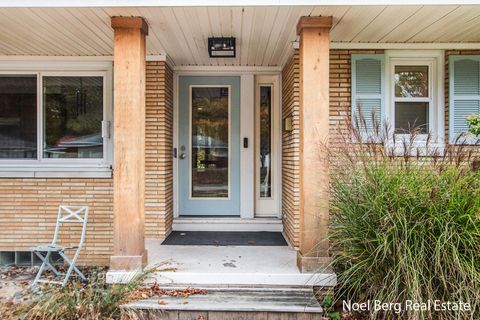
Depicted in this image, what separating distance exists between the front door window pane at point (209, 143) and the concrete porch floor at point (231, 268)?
1437 millimetres

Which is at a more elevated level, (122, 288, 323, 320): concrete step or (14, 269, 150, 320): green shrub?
(14, 269, 150, 320): green shrub

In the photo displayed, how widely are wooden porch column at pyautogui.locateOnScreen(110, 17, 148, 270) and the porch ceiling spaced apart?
22 cm

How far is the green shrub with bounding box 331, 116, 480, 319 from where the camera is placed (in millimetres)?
2506

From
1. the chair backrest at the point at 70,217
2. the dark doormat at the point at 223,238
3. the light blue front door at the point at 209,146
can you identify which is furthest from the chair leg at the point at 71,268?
the light blue front door at the point at 209,146

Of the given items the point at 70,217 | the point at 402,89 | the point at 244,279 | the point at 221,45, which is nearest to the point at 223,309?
the point at 244,279

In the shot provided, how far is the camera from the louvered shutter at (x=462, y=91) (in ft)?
13.8

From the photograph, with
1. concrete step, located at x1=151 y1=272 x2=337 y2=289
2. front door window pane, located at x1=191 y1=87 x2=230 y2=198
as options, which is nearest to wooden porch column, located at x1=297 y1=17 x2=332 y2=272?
concrete step, located at x1=151 y1=272 x2=337 y2=289

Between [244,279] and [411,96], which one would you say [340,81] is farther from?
[244,279]

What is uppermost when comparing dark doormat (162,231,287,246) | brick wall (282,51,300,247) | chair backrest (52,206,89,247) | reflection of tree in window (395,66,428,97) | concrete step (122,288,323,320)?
reflection of tree in window (395,66,428,97)

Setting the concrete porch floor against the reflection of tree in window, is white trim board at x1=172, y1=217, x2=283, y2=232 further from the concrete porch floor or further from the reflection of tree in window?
the reflection of tree in window

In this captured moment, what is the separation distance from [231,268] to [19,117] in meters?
3.57

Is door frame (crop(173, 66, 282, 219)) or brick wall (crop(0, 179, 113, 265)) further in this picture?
door frame (crop(173, 66, 282, 219))

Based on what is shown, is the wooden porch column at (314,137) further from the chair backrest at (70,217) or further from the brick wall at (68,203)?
the chair backrest at (70,217)

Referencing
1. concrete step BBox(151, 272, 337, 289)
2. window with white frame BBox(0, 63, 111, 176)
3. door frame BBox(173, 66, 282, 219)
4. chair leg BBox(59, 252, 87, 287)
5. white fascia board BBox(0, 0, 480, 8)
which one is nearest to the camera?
white fascia board BBox(0, 0, 480, 8)
